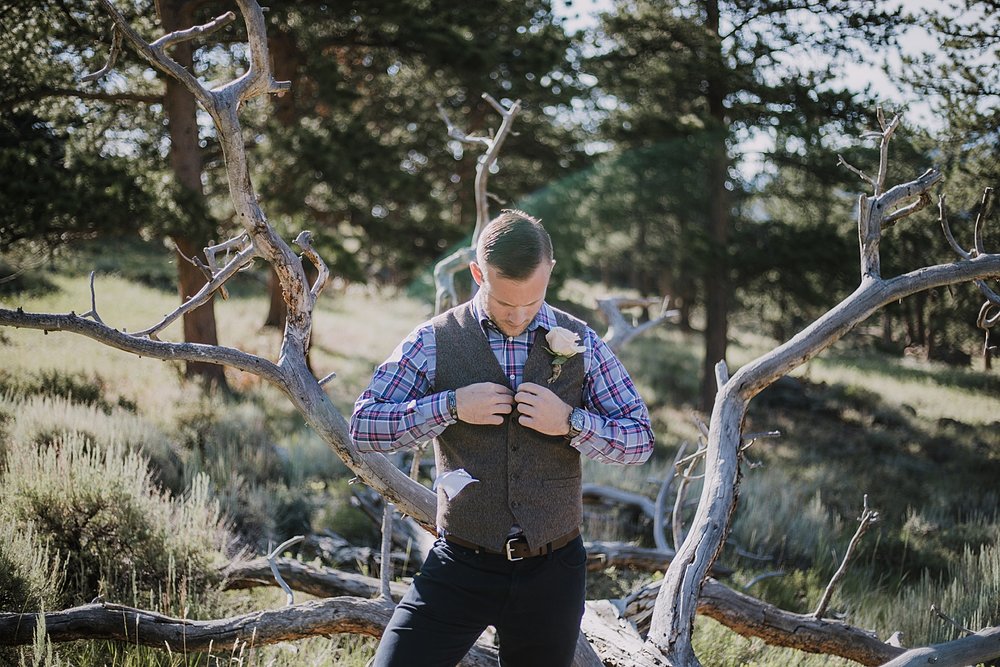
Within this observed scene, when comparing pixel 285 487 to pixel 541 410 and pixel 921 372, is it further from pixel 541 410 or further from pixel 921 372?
pixel 921 372

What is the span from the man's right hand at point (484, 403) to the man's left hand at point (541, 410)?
4 cm

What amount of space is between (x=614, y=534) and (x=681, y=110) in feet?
34.0

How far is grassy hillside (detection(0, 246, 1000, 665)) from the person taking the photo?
445cm

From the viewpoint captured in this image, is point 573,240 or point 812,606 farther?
point 573,240

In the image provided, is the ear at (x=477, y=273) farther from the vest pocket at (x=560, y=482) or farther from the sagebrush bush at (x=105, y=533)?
the sagebrush bush at (x=105, y=533)

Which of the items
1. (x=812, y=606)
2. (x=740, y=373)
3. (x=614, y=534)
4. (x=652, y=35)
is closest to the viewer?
(x=740, y=373)

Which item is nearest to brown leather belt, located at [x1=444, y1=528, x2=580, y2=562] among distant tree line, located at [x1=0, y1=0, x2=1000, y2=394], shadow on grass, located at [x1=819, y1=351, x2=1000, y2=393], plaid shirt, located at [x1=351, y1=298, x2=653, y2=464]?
plaid shirt, located at [x1=351, y1=298, x2=653, y2=464]

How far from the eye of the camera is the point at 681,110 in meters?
14.7

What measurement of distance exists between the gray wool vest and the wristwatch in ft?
0.39

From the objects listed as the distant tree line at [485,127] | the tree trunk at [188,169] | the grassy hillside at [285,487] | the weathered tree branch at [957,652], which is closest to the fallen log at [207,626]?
the grassy hillside at [285,487]

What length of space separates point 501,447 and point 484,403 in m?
0.23

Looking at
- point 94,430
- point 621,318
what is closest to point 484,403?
point 621,318

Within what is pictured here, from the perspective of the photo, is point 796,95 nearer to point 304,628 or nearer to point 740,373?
point 740,373

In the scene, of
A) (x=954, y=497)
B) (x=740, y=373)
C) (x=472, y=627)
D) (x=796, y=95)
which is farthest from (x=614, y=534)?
(x=796, y=95)
